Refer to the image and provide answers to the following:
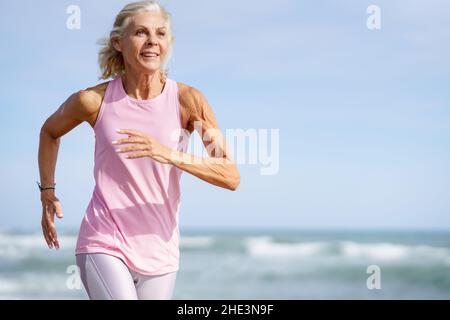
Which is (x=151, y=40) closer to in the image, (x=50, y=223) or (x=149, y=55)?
(x=149, y=55)

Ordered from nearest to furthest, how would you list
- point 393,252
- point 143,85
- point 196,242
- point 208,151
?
point 208,151 → point 143,85 → point 393,252 → point 196,242

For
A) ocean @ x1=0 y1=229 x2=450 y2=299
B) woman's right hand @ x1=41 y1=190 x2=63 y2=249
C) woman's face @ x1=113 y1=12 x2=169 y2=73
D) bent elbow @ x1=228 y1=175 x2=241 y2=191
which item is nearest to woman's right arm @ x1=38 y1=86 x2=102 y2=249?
woman's right hand @ x1=41 y1=190 x2=63 y2=249

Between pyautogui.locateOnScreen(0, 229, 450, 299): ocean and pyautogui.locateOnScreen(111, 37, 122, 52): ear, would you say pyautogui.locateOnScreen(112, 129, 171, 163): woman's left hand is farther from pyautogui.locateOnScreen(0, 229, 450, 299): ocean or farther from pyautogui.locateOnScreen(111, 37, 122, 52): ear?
pyautogui.locateOnScreen(0, 229, 450, 299): ocean

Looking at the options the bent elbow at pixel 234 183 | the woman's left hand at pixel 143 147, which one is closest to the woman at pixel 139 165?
the bent elbow at pixel 234 183

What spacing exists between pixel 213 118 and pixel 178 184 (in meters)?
0.38

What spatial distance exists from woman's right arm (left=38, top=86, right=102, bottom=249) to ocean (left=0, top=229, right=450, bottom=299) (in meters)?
10.8

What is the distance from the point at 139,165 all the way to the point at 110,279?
1.88 feet

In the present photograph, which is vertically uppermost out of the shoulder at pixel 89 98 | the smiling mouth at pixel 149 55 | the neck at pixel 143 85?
the smiling mouth at pixel 149 55

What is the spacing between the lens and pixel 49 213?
412 cm

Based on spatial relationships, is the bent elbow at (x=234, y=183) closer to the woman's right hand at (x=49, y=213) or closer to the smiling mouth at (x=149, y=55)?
the smiling mouth at (x=149, y=55)

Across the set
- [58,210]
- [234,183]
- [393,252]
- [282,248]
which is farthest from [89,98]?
[393,252]

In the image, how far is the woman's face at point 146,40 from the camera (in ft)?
12.6

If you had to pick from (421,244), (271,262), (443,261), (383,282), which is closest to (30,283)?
(271,262)
